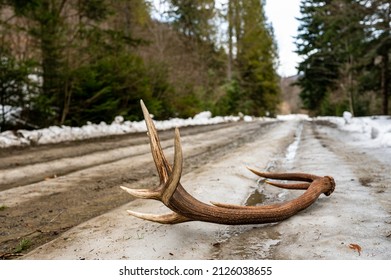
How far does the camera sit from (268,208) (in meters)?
1.79

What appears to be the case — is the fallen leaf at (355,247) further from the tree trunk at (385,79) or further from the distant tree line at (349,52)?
the tree trunk at (385,79)

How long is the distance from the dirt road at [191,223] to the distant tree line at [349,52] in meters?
6.18

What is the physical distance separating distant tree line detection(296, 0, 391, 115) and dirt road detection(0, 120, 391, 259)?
6.18 metres

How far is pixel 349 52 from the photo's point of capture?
49.2ft

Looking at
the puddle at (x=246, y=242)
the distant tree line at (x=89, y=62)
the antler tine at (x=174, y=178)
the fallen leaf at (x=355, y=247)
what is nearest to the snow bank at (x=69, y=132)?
the distant tree line at (x=89, y=62)

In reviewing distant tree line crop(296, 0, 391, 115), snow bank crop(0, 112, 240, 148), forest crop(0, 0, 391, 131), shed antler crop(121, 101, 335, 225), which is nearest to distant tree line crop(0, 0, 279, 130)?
forest crop(0, 0, 391, 131)

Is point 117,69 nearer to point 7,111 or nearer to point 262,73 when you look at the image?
point 7,111

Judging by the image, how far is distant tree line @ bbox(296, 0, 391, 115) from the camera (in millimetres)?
11578

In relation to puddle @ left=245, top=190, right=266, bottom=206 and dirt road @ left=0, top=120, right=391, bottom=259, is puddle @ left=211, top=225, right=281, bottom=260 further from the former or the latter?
puddle @ left=245, top=190, right=266, bottom=206

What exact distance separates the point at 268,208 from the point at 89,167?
2.79 m

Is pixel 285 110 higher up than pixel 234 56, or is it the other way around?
pixel 234 56

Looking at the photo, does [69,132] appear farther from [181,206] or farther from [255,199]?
[181,206]

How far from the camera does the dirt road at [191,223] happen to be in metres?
1.55
